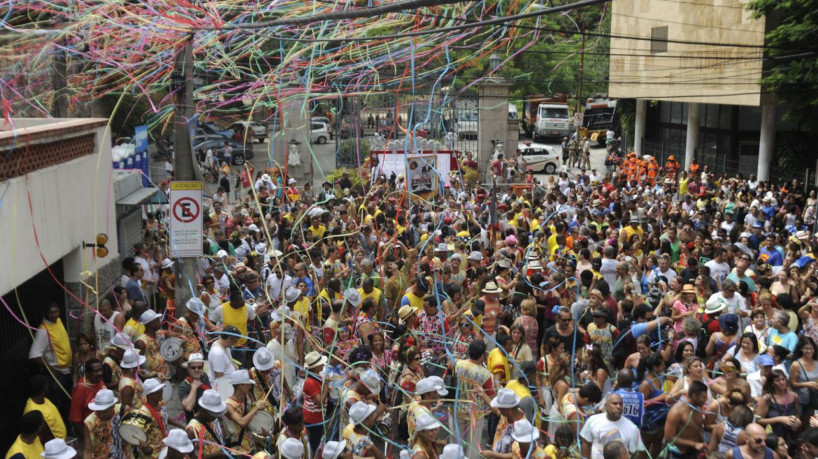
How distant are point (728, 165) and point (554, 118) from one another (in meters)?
13.7

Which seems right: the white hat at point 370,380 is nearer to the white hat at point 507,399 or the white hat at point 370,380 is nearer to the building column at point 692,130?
the white hat at point 507,399

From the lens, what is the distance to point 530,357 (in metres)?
7.86

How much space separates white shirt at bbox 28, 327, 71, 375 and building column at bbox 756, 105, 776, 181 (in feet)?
71.0

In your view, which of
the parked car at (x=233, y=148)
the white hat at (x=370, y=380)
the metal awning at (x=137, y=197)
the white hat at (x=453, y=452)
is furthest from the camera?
the parked car at (x=233, y=148)

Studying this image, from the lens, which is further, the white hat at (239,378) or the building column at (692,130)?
the building column at (692,130)

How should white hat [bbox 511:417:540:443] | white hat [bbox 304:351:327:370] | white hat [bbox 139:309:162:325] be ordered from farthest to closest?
1. white hat [bbox 139:309:162:325]
2. white hat [bbox 304:351:327:370]
3. white hat [bbox 511:417:540:443]

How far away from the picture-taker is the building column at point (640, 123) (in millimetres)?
33500

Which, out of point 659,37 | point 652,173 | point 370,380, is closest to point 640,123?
point 659,37

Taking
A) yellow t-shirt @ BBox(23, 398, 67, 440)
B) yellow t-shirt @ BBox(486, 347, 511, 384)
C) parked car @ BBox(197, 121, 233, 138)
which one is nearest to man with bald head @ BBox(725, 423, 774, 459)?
yellow t-shirt @ BBox(486, 347, 511, 384)

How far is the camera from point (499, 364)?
759 cm

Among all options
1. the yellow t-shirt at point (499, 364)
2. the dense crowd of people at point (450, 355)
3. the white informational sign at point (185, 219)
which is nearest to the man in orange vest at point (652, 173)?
the dense crowd of people at point (450, 355)

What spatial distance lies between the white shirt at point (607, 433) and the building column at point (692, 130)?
24877 mm

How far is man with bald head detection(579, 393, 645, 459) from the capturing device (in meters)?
5.99

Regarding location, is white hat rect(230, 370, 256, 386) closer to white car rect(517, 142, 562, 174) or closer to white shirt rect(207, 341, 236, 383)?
white shirt rect(207, 341, 236, 383)
